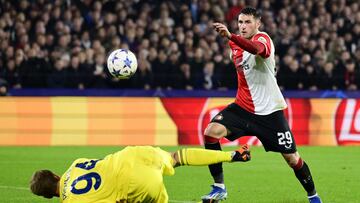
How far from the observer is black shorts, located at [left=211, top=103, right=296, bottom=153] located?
359 inches

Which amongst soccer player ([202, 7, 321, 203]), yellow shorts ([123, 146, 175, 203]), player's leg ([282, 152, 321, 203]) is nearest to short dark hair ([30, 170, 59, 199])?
yellow shorts ([123, 146, 175, 203])

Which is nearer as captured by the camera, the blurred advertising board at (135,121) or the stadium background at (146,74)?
the blurred advertising board at (135,121)

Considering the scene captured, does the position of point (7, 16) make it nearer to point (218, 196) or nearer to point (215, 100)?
point (215, 100)

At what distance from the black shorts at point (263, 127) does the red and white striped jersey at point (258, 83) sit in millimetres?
75

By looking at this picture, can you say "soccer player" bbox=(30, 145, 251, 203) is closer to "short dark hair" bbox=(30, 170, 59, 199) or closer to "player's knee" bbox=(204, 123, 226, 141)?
"short dark hair" bbox=(30, 170, 59, 199)

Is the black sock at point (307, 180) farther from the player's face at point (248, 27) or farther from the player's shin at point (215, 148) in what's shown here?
the player's face at point (248, 27)

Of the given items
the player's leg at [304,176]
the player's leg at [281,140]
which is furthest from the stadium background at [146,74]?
the player's leg at [304,176]

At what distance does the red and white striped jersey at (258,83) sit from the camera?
9.27 meters

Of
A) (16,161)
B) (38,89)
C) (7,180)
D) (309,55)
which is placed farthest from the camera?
(309,55)

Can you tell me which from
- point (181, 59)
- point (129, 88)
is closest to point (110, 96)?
point (129, 88)

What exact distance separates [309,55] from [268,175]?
938 cm

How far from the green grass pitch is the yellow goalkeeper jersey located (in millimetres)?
2461

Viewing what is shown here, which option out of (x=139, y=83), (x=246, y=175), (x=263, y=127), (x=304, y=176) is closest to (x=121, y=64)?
(x=246, y=175)

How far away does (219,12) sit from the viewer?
2230 centimetres
